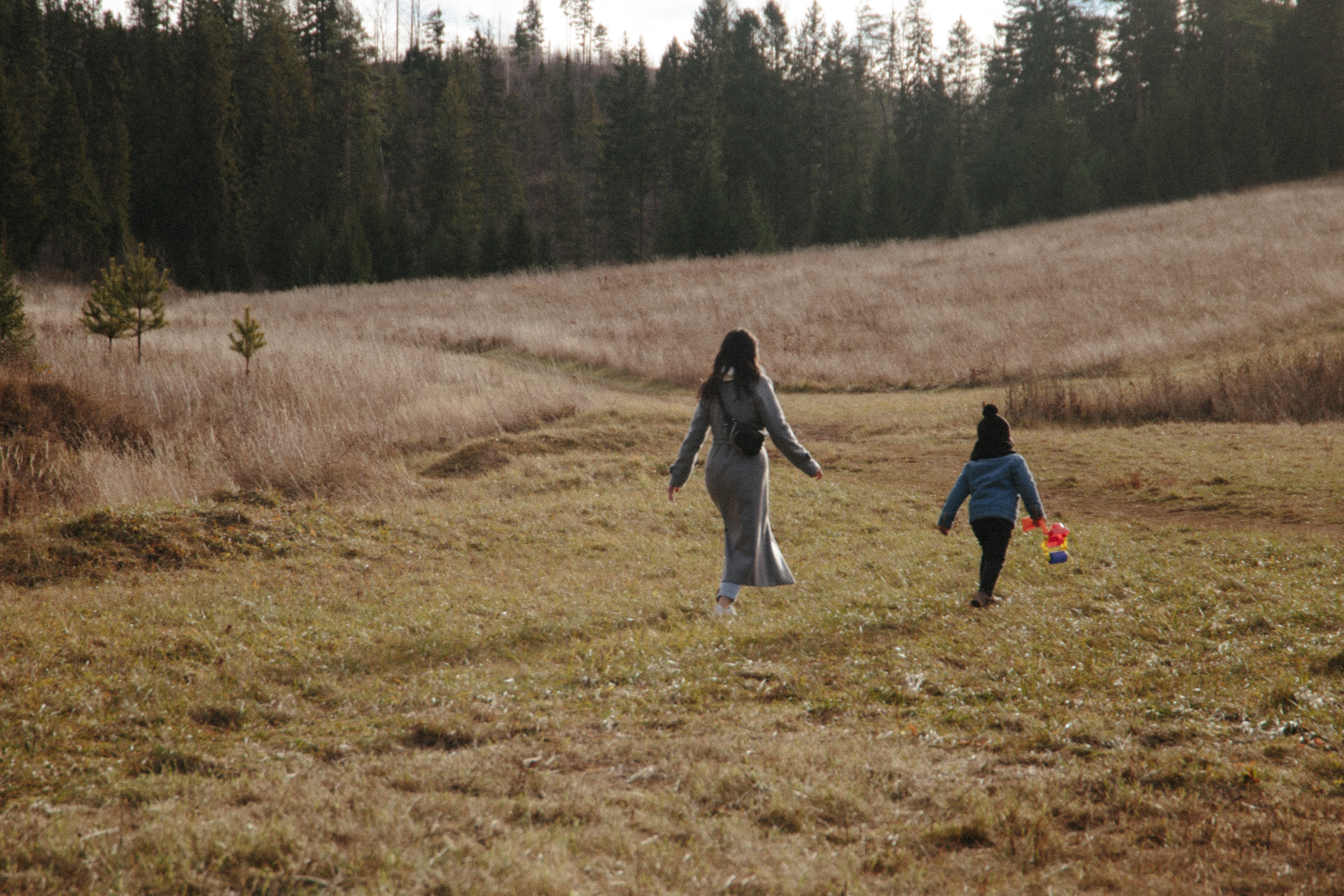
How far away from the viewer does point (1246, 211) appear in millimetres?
37562

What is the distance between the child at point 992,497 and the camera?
283 inches

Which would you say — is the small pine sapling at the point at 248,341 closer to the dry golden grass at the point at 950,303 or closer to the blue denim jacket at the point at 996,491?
the dry golden grass at the point at 950,303

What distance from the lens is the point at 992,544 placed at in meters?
7.29

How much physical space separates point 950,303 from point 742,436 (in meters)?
23.5

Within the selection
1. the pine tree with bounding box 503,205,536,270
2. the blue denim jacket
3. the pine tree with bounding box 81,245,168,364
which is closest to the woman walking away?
the blue denim jacket

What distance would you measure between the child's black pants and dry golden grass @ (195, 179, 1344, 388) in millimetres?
13658

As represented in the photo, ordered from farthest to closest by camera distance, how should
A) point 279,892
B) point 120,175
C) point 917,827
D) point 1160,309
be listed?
point 120,175 → point 1160,309 → point 917,827 → point 279,892

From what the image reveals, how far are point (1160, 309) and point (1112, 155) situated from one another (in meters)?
43.1

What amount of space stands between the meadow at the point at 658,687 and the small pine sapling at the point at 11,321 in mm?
2463

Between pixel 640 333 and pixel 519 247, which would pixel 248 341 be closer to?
pixel 640 333

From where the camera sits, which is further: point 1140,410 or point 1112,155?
point 1112,155

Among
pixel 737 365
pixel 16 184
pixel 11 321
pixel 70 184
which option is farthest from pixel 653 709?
pixel 70 184

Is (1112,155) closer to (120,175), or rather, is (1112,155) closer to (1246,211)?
(1246,211)

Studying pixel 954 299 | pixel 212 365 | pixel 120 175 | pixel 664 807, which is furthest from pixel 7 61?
pixel 664 807
